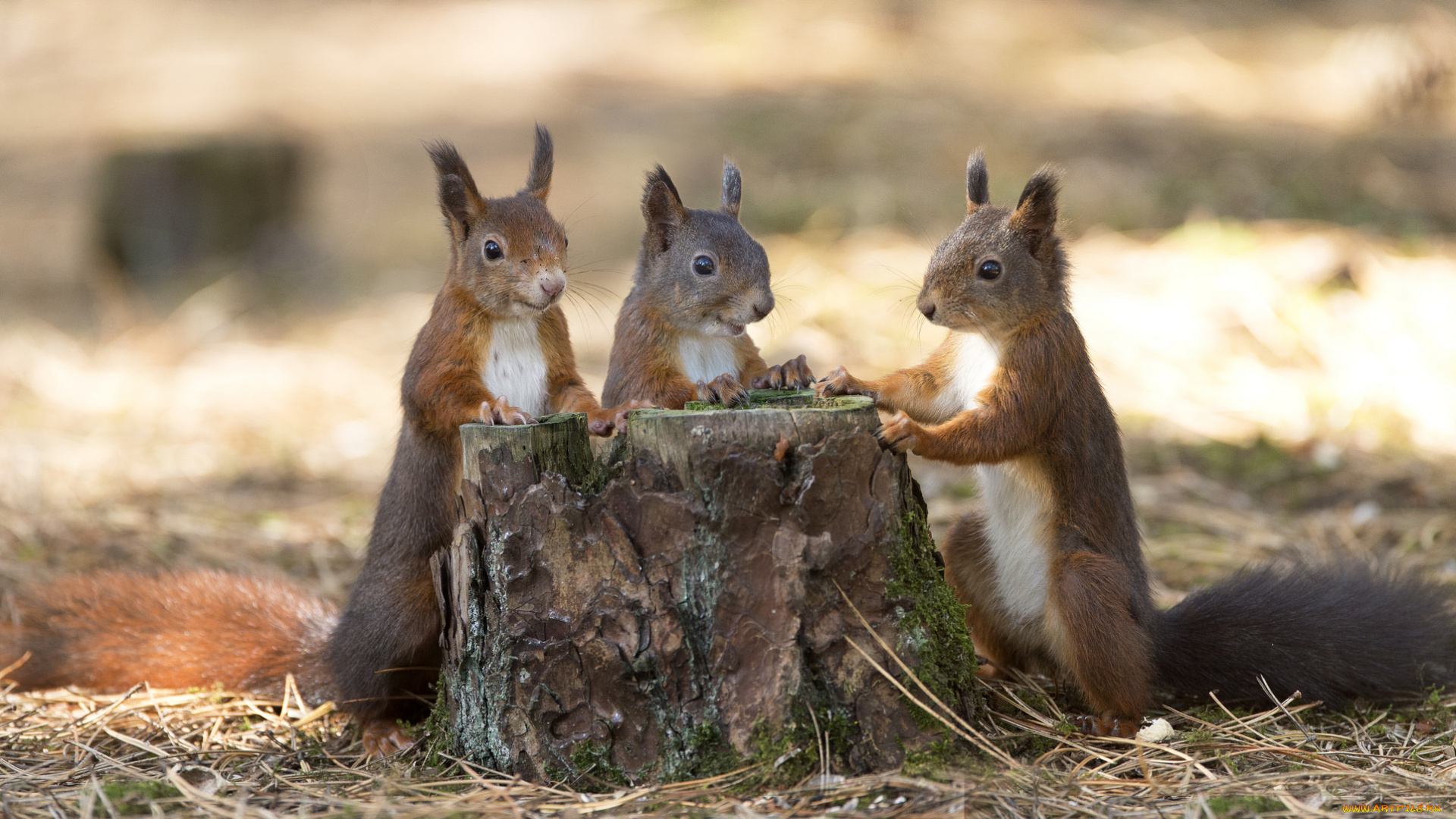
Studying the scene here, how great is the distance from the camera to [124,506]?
4379 millimetres

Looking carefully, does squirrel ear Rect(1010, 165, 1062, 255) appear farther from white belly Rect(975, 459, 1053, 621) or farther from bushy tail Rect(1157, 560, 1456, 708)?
bushy tail Rect(1157, 560, 1456, 708)

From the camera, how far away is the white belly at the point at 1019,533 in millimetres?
2688

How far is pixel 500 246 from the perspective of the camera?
2.79 metres

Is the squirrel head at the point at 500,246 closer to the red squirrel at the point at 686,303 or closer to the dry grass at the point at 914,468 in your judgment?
the red squirrel at the point at 686,303

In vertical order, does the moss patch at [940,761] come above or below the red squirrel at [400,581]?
below

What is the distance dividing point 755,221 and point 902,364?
2365 millimetres

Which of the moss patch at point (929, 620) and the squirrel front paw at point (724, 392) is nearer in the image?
the moss patch at point (929, 620)

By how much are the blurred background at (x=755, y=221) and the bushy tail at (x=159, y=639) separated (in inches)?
30.5

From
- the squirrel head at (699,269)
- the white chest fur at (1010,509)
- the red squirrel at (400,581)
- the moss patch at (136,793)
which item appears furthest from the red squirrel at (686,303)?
the moss patch at (136,793)

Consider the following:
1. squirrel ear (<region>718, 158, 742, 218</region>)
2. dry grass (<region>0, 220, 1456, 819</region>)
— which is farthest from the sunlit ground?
squirrel ear (<region>718, 158, 742, 218</region>)

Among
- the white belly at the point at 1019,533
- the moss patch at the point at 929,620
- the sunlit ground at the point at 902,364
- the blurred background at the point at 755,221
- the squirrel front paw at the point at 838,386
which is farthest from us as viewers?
the blurred background at the point at 755,221

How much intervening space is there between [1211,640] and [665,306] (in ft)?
5.16

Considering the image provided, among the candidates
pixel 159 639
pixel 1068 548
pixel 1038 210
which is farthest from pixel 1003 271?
pixel 159 639

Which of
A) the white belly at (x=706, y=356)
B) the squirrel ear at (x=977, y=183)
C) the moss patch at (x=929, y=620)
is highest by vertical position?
the squirrel ear at (x=977, y=183)
